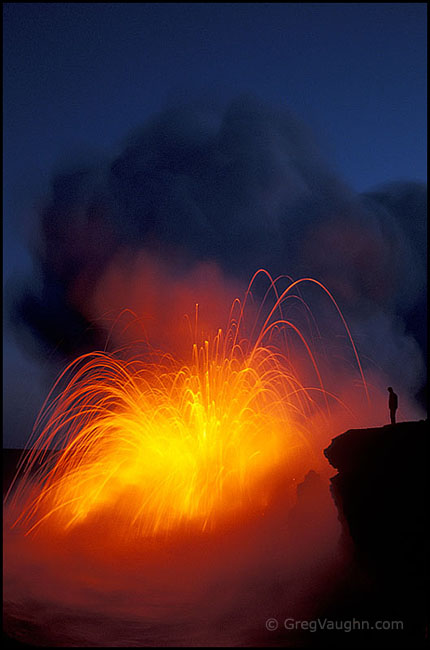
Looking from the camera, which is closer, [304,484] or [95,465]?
[304,484]

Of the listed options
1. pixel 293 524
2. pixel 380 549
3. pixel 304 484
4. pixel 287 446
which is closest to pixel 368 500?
pixel 380 549

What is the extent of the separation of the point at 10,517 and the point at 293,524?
31.7 metres

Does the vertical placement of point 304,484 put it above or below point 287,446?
above

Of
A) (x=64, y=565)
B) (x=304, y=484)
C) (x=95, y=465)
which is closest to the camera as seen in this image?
(x=64, y=565)

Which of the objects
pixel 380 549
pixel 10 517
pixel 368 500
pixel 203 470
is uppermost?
pixel 368 500

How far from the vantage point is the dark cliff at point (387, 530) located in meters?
19.5

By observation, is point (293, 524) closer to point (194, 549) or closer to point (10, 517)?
point (194, 549)

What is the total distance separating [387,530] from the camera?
2106 cm

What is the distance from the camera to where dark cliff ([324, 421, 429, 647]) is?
19500 mm

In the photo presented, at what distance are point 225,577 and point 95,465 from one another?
22003 mm

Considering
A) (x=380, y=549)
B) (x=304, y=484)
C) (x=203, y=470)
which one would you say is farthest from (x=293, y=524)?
(x=380, y=549)

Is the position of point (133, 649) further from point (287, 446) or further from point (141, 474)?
point (287, 446)

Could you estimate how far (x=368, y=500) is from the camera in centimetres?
2230

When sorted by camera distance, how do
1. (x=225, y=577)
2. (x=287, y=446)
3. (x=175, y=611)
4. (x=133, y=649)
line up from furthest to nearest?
1. (x=287, y=446)
2. (x=225, y=577)
3. (x=175, y=611)
4. (x=133, y=649)
